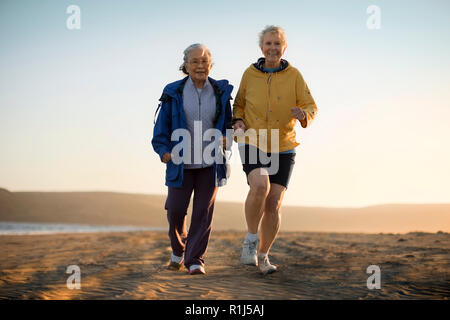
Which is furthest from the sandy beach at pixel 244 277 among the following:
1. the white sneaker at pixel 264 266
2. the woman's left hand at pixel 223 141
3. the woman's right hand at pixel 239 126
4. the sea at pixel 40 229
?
the sea at pixel 40 229

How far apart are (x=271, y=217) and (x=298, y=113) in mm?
1194

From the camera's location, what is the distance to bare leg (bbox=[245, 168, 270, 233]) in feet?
15.4

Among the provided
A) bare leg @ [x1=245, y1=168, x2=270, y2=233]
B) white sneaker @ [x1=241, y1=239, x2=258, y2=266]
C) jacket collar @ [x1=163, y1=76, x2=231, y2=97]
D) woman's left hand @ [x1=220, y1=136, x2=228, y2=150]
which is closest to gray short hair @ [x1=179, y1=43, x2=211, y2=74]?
jacket collar @ [x1=163, y1=76, x2=231, y2=97]

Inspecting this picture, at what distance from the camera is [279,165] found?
4.84 meters

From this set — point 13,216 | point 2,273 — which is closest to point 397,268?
point 2,273

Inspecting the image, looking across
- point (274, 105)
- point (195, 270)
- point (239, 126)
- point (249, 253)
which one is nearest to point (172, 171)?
point (239, 126)

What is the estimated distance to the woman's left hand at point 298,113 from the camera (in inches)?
180

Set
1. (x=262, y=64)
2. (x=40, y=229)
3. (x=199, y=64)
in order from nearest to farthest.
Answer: (x=199, y=64)
(x=262, y=64)
(x=40, y=229)

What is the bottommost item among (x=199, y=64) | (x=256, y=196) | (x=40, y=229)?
(x=40, y=229)

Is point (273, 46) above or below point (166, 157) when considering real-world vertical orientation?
above

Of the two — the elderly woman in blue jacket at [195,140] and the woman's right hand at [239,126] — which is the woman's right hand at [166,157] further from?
the woman's right hand at [239,126]

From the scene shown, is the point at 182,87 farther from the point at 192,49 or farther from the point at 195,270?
the point at 195,270
